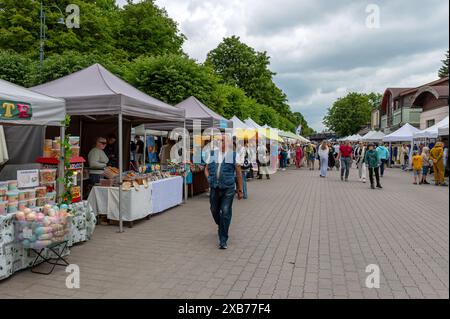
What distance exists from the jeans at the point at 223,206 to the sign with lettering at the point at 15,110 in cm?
288

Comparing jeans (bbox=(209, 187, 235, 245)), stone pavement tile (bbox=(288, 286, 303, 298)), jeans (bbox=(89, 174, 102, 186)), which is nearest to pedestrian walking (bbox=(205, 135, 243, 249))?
jeans (bbox=(209, 187, 235, 245))

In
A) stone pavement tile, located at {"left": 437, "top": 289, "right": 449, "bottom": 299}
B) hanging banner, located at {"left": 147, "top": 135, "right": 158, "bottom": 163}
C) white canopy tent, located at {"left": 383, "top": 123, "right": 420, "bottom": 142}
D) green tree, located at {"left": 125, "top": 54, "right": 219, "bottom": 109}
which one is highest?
green tree, located at {"left": 125, "top": 54, "right": 219, "bottom": 109}

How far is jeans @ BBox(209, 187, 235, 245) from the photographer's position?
5.95m

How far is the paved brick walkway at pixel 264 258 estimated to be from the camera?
426cm

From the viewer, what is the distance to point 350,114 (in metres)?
79.8

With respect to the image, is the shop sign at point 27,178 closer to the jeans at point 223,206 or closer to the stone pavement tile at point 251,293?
the jeans at point 223,206

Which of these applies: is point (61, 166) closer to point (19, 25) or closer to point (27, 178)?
point (27, 178)

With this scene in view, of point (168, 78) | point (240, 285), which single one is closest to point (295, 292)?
point (240, 285)

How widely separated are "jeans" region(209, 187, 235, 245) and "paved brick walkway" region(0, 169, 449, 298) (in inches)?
11.4

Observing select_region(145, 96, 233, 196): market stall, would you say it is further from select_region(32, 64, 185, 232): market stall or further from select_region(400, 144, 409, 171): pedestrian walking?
select_region(400, 144, 409, 171): pedestrian walking

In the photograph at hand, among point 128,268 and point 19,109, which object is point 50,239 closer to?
point 128,268

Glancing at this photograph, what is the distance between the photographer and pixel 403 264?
5219 millimetres
